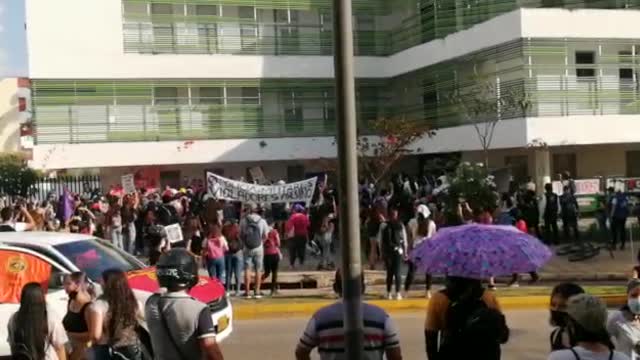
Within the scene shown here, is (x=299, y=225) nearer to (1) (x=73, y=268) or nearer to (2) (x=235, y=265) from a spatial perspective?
(2) (x=235, y=265)

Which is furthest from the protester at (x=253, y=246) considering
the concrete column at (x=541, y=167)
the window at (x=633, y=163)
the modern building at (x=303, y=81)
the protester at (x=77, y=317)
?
the window at (x=633, y=163)

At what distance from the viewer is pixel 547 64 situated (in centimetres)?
2939

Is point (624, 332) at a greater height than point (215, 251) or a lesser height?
greater

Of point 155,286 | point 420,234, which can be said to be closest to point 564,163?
point 420,234

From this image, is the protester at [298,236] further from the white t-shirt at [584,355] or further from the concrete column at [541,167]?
the white t-shirt at [584,355]

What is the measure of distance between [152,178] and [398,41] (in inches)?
562

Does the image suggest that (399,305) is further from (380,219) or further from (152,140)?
(152,140)

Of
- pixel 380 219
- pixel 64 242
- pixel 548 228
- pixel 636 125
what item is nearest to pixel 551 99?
pixel 636 125

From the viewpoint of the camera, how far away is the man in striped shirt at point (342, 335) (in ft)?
14.7

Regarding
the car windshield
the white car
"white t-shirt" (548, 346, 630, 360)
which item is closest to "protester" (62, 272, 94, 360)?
the white car

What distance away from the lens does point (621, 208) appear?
1864cm

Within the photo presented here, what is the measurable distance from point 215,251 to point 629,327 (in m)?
9.24

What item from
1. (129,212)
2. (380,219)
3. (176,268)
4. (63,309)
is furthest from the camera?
(129,212)

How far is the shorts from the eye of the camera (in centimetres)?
1439
